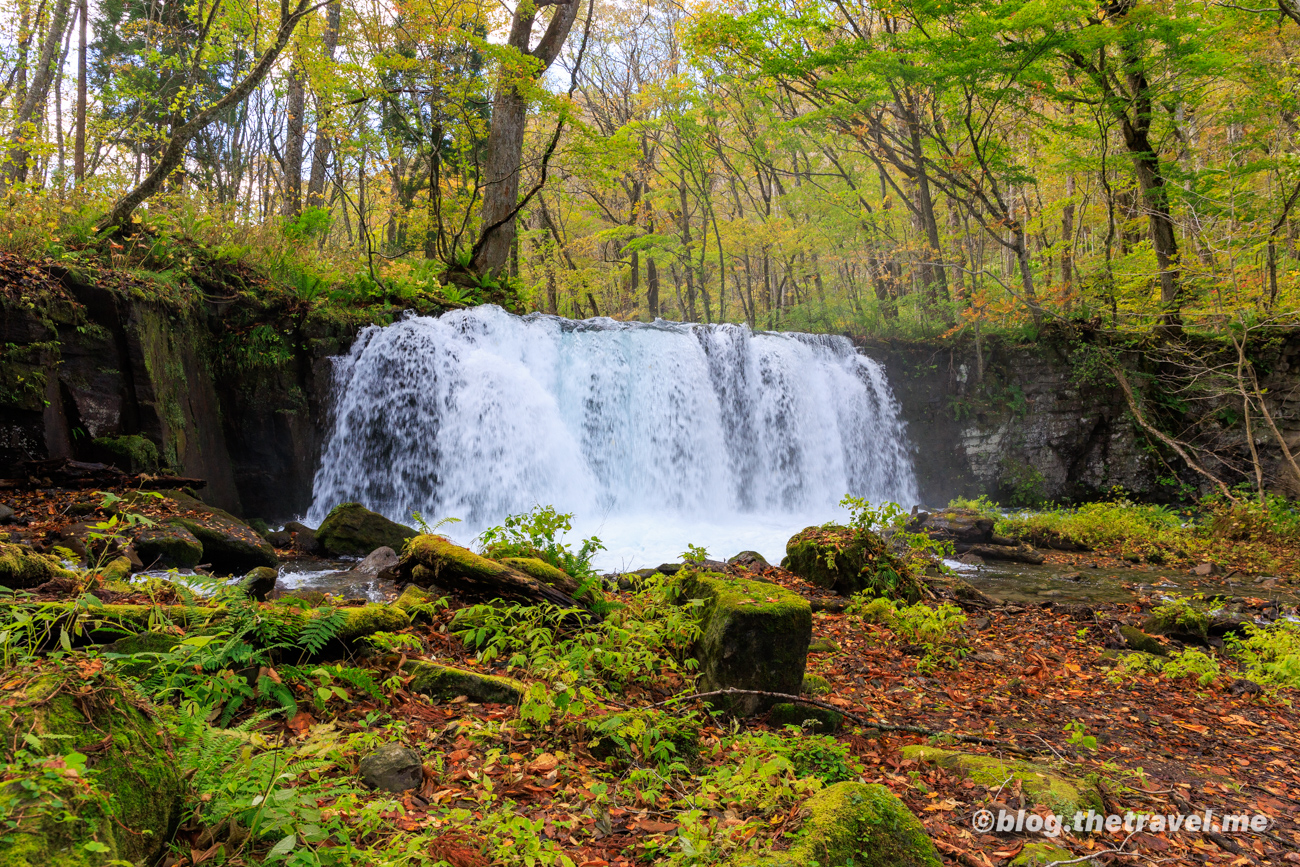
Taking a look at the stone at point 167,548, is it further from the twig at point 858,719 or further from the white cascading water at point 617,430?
the twig at point 858,719

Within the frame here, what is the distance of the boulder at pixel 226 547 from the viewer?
19.4ft

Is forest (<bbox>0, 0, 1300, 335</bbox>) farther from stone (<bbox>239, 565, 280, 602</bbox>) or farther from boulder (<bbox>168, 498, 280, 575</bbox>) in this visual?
stone (<bbox>239, 565, 280, 602</bbox>)

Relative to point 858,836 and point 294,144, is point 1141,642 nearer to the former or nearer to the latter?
point 858,836

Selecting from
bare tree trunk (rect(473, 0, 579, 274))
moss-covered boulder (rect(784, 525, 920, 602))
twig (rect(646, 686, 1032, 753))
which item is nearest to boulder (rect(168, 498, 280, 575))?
twig (rect(646, 686, 1032, 753))

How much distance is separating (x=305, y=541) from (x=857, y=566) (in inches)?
243

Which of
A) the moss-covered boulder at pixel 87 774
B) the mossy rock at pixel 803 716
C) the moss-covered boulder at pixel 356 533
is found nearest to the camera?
the moss-covered boulder at pixel 87 774

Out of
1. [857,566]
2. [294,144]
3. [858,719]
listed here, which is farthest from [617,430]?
[294,144]

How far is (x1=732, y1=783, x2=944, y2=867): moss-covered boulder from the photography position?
2.03 metres

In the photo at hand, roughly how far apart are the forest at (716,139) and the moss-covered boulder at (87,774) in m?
7.99

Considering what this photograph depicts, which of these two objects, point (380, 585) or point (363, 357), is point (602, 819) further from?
point (363, 357)

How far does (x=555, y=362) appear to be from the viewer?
1210cm

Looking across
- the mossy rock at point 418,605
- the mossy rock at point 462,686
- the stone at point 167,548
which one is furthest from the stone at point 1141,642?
the stone at point 167,548

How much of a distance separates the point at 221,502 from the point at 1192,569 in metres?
13.4

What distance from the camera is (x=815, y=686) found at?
3.87m
